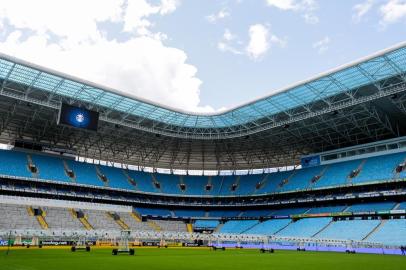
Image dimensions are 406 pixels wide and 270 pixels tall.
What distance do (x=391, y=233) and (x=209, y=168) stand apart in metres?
43.9

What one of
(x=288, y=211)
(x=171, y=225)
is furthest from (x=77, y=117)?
(x=288, y=211)

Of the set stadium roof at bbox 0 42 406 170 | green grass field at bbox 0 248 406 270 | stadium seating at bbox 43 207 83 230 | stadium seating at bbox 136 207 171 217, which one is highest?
stadium roof at bbox 0 42 406 170

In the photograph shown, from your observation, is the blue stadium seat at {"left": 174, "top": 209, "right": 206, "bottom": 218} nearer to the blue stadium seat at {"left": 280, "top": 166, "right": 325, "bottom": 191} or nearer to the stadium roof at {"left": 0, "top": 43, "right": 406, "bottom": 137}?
the blue stadium seat at {"left": 280, "top": 166, "right": 325, "bottom": 191}

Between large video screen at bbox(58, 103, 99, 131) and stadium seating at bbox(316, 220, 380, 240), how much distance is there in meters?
35.2

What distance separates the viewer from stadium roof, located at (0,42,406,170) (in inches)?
1731

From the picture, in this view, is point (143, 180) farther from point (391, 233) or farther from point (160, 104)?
point (391, 233)

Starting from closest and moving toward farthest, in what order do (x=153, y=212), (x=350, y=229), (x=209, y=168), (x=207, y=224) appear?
1. (x=350, y=229)
2. (x=207, y=224)
3. (x=153, y=212)
4. (x=209, y=168)

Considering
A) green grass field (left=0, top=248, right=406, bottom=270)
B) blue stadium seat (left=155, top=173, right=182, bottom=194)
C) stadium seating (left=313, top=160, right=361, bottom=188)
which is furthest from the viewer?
blue stadium seat (left=155, top=173, right=182, bottom=194)

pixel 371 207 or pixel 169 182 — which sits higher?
pixel 169 182

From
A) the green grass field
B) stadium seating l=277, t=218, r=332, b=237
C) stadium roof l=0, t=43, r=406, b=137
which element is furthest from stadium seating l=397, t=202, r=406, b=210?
the green grass field

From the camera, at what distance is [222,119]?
6044 centimetres

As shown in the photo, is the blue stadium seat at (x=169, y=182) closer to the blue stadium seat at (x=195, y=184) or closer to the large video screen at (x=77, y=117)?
the blue stadium seat at (x=195, y=184)

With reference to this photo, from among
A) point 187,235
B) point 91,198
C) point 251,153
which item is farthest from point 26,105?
point 251,153

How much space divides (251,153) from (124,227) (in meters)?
29.3
